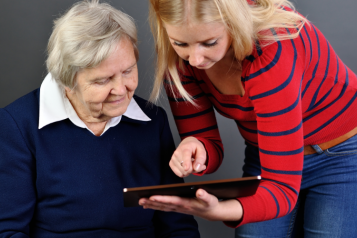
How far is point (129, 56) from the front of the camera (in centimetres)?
141

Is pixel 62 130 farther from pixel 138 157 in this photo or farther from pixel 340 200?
pixel 340 200

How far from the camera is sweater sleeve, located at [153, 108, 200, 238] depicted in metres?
1.64

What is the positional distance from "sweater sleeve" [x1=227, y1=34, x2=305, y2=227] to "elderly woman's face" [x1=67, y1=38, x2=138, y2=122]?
42cm

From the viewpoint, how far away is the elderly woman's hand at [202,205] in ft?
3.58

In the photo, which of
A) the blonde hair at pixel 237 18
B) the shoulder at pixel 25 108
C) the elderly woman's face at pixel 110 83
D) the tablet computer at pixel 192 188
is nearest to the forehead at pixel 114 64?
the elderly woman's face at pixel 110 83

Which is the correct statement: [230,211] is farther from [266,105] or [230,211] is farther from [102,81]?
[102,81]

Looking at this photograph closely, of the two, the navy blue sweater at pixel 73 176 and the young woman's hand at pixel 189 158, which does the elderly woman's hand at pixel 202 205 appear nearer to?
the young woman's hand at pixel 189 158

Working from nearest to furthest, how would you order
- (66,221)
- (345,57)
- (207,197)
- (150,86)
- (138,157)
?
(207,197), (66,221), (138,157), (150,86), (345,57)

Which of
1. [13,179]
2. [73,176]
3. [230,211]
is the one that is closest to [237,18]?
[230,211]

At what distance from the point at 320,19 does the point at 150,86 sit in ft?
3.07

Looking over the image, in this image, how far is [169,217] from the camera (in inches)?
65.1

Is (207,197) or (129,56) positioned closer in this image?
(207,197)

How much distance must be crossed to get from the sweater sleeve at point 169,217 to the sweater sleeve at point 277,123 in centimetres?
44

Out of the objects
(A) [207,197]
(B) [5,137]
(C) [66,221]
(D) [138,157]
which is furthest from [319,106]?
(B) [5,137]
